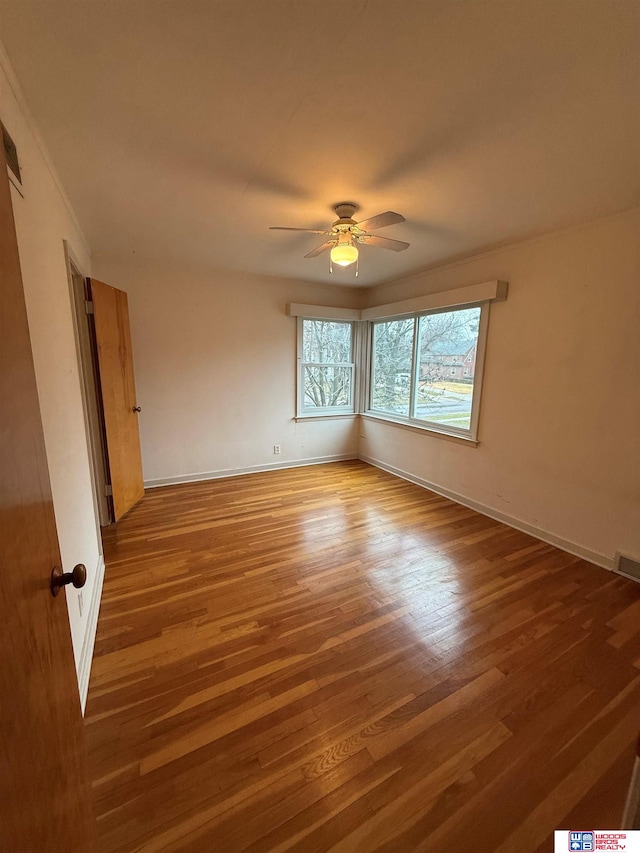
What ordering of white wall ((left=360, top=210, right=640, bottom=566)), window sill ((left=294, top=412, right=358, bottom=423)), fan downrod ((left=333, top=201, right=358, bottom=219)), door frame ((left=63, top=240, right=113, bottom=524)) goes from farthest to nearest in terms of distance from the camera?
window sill ((left=294, top=412, right=358, bottom=423)) → door frame ((left=63, top=240, right=113, bottom=524)) → white wall ((left=360, top=210, right=640, bottom=566)) → fan downrod ((left=333, top=201, right=358, bottom=219))

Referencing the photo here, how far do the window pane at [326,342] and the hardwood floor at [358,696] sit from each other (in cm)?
268

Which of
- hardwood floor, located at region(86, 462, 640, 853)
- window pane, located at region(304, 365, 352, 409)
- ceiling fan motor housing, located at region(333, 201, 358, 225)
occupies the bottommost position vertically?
hardwood floor, located at region(86, 462, 640, 853)

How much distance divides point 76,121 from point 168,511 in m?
2.85

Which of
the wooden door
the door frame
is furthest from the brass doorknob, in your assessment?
the door frame

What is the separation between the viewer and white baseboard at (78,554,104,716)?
4.86ft

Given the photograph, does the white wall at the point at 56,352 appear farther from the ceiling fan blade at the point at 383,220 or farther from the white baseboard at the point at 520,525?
the white baseboard at the point at 520,525

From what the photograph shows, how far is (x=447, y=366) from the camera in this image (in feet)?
12.1

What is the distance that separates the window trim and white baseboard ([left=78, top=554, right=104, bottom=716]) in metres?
3.27

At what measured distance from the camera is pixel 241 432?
4.30 metres

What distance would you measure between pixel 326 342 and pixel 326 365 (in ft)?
1.02

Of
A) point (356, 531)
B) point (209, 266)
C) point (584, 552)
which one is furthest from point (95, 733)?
point (209, 266)

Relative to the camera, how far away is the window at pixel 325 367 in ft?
14.9

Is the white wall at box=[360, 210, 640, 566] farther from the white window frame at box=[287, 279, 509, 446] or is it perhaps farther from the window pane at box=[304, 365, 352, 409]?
the window pane at box=[304, 365, 352, 409]

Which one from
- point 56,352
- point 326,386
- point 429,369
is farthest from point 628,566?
point 56,352
